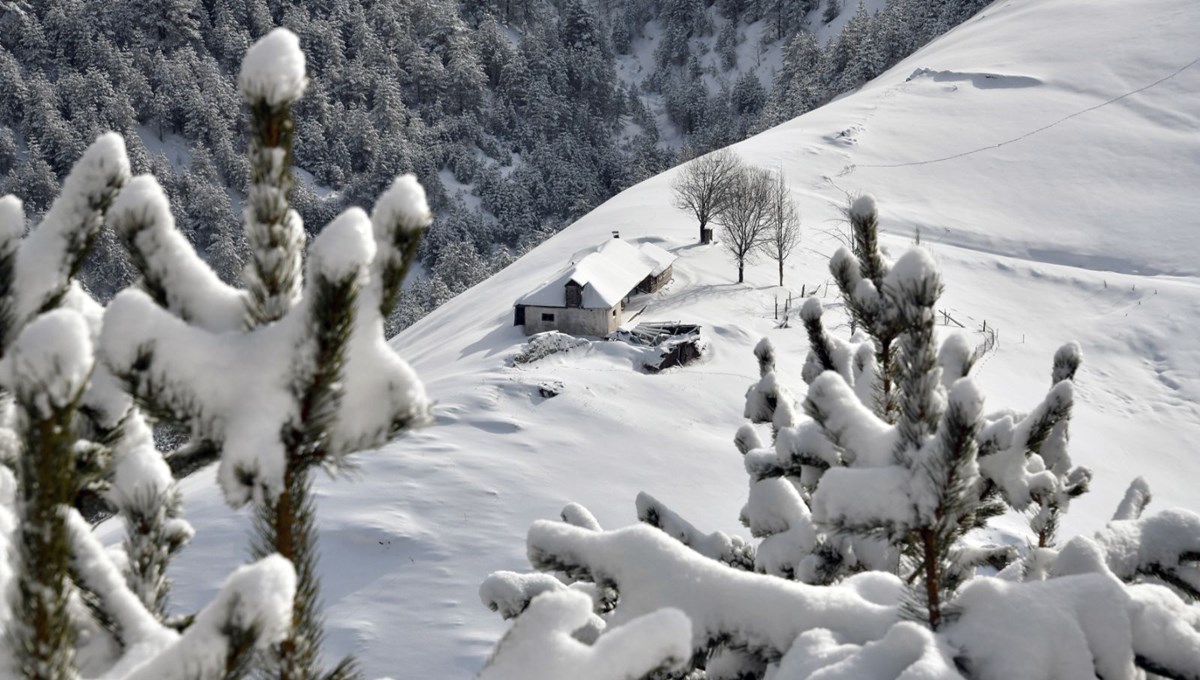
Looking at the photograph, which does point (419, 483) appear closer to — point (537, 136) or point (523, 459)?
point (523, 459)

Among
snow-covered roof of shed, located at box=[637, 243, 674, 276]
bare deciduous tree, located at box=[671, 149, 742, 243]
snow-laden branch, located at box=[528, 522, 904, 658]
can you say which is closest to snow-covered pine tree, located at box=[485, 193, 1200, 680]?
snow-laden branch, located at box=[528, 522, 904, 658]

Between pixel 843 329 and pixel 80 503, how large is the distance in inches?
1092

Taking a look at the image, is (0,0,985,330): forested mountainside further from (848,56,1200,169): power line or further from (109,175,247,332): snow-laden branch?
(109,175,247,332): snow-laden branch

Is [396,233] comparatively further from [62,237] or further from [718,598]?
[718,598]

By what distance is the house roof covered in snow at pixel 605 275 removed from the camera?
2802cm

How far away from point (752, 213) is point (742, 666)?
3195cm

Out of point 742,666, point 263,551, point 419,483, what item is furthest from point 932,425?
point 419,483

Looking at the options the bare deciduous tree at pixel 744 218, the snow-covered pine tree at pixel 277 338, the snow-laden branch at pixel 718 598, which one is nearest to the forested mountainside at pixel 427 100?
the bare deciduous tree at pixel 744 218

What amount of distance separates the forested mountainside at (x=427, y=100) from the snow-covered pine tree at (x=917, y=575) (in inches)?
2010

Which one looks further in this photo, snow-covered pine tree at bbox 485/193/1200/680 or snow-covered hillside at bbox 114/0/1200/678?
snow-covered hillside at bbox 114/0/1200/678

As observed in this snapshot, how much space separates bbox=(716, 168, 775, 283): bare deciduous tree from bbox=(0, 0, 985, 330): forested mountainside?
76.7 ft

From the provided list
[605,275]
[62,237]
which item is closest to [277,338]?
[62,237]

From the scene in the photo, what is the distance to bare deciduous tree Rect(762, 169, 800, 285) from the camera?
33.4m

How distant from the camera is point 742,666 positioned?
3.15 meters
